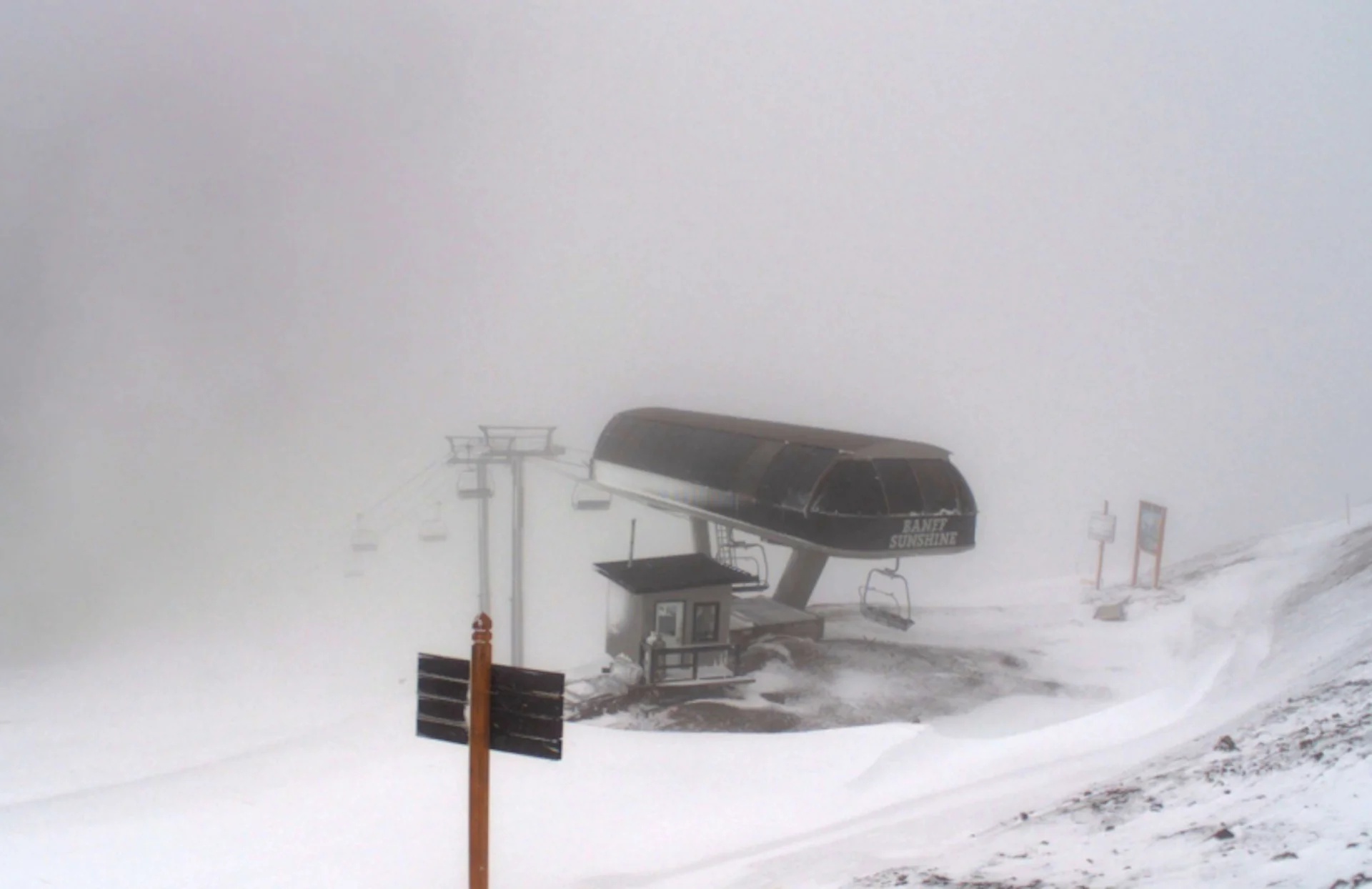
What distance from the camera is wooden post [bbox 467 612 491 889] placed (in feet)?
22.7

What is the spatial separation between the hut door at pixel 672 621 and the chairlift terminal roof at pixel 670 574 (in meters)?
0.37

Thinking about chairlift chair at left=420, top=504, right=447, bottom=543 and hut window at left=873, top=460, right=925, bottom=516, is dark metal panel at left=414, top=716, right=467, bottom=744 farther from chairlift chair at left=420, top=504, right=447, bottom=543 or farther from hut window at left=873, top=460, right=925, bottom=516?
chairlift chair at left=420, top=504, right=447, bottom=543

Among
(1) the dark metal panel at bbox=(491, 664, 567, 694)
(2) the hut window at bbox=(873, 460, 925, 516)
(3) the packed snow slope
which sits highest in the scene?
(2) the hut window at bbox=(873, 460, 925, 516)

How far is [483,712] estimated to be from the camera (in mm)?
6926

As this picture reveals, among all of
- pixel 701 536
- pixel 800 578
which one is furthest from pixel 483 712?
pixel 701 536

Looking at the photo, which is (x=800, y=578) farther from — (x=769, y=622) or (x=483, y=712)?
(x=483, y=712)

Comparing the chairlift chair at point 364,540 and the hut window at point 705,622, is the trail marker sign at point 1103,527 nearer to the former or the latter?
the hut window at point 705,622

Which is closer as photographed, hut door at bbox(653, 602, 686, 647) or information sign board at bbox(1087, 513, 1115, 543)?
hut door at bbox(653, 602, 686, 647)

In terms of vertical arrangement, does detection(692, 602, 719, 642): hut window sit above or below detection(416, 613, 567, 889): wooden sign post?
below

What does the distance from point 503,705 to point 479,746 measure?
14.2 inches

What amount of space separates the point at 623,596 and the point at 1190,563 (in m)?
15.8

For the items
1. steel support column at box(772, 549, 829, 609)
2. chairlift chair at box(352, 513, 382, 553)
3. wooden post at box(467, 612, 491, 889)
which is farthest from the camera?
chairlift chair at box(352, 513, 382, 553)

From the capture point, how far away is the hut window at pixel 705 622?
15.9m

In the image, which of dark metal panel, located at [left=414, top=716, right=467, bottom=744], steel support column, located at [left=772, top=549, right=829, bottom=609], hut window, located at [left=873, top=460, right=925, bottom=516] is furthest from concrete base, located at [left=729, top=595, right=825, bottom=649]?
dark metal panel, located at [left=414, top=716, right=467, bottom=744]
